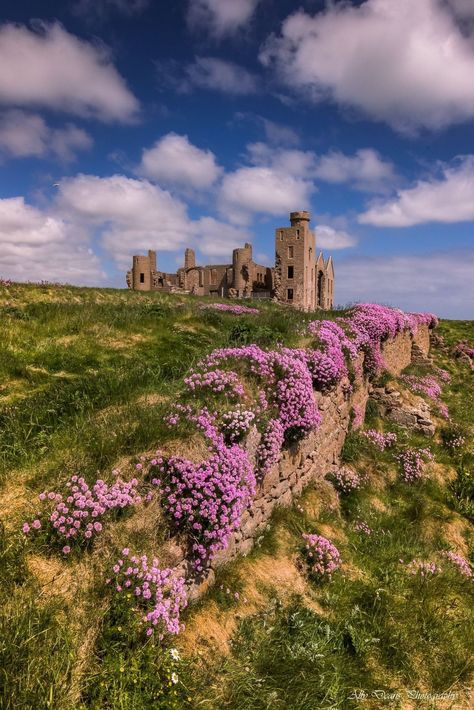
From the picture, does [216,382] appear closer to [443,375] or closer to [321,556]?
[321,556]

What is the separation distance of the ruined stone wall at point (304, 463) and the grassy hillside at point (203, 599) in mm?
243

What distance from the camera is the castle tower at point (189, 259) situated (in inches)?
2576

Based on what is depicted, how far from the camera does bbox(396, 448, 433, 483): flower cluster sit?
1022cm

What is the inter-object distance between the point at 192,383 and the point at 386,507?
5.65m

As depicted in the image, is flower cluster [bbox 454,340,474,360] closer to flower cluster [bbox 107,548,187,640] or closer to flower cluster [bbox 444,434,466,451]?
flower cluster [bbox 444,434,466,451]

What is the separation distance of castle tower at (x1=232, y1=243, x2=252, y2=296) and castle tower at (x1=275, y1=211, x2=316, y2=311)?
4822 mm

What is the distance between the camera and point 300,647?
4.48 meters

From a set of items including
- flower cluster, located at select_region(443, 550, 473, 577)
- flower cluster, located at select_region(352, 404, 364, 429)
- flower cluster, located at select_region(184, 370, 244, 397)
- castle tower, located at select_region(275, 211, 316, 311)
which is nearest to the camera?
flower cluster, located at select_region(184, 370, 244, 397)

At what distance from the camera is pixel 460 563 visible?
7336mm

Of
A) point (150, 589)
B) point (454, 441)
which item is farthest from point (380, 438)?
point (150, 589)

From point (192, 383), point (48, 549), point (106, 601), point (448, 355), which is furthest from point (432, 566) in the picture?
point (448, 355)

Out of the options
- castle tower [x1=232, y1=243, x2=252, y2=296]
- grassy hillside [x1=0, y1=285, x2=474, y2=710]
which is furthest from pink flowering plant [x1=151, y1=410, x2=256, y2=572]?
castle tower [x1=232, y1=243, x2=252, y2=296]

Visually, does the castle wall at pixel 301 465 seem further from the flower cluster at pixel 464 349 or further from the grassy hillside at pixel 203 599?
the flower cluster at pixel 464 349

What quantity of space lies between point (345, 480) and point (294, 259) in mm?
46510
